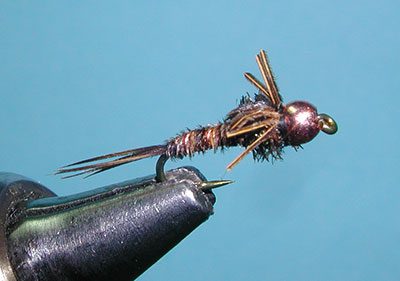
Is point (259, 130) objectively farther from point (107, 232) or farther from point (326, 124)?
point (107, 232)

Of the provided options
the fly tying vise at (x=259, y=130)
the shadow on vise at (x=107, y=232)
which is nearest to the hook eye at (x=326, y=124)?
the fly tying vise at (x=259, y=130)

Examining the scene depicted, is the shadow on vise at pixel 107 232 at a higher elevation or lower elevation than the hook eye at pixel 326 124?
lower

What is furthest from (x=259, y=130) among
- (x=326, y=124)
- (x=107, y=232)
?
(x=107, y=232)

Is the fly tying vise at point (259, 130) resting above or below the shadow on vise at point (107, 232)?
above

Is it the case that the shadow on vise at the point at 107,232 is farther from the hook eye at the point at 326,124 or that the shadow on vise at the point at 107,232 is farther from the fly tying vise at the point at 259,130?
the hook eye at the point at 326,124

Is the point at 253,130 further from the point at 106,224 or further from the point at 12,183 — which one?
the point at 12,183

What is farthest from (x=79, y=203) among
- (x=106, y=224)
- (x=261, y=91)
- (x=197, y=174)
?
(x=261, y=91)

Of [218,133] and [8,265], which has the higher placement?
[218,133]

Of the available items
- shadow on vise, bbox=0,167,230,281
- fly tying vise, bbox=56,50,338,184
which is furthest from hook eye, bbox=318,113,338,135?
shadow on vise, bbox=0,167,230,281
